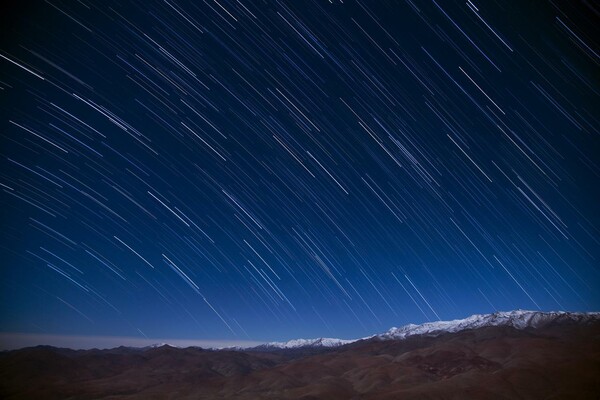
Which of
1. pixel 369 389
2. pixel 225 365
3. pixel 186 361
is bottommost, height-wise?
pixel 369 389

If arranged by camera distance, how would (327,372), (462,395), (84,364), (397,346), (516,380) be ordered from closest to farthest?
(462,395) < (516,380) < (327,372) < (84,364) < (397,346)

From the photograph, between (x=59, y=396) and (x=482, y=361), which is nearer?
(x=59, y=396)

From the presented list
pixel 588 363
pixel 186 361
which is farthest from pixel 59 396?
pixel 588 363

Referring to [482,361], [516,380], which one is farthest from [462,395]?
[482,361]

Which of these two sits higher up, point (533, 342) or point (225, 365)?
point (225, 365)

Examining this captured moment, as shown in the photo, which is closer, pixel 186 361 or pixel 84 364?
pixel 84 364

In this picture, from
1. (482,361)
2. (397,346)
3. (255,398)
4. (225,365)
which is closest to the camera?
(255,398)

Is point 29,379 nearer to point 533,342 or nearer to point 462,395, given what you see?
point 462,395

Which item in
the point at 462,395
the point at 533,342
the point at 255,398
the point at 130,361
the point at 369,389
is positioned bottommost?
the point at 533,342

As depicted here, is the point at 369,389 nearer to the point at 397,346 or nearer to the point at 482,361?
the point at 482,361
